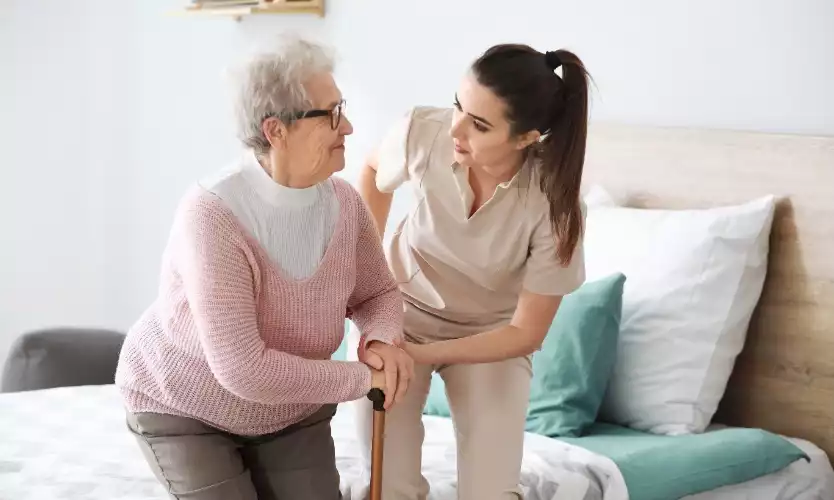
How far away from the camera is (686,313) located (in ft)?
9.19

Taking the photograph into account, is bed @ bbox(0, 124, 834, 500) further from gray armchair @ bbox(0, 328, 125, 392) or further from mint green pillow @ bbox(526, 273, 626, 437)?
gray armchair @ bbox(0, 328, 125, 392)

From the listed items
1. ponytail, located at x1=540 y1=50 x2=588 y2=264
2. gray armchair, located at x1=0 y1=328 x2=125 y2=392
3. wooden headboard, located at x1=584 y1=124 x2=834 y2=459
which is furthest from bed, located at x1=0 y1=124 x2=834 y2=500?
ponytail, located at x1=540 y1=50 x2=588 y2=264

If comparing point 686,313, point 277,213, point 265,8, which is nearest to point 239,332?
point 277,213

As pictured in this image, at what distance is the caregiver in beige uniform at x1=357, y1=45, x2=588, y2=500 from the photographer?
2.03 meters

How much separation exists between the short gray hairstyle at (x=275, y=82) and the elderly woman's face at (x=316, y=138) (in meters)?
0.02

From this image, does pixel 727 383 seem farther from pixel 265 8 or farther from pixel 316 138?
pixel 265 8

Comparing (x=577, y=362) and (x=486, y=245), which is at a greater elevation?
(x=486, y=245)

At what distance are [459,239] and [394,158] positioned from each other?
0.68ft

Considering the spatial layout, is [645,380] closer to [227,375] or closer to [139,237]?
[227,375]

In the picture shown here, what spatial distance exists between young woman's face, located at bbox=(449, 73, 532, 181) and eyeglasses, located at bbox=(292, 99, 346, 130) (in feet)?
0.92

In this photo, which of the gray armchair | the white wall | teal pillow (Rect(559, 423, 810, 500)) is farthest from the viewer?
the white wall

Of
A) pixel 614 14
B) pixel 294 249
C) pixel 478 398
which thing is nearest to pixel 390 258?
pixel 478 398

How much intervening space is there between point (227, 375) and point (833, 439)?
166 centimetres

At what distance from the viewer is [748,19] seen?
2809 millimetres
